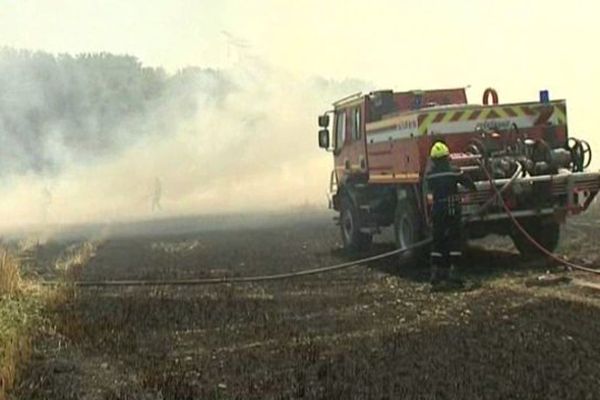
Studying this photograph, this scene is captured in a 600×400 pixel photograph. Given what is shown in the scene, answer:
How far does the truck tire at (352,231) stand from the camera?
14727 millimetres

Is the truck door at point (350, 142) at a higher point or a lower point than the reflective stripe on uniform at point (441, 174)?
higher

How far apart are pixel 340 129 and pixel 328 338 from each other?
8236mm

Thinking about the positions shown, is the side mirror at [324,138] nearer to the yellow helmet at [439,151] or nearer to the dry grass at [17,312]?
the dry grass at [17,312]

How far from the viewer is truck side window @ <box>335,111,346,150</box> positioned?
50.0 feet

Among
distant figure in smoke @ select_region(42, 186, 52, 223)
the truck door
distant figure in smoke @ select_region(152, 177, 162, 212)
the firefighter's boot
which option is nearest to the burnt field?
the firefighter's boot

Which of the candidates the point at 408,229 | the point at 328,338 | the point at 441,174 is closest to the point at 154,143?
the point at 408,229

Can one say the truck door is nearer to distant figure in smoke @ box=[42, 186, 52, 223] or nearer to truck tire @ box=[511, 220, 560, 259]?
truck tire @ box=[511, 220, 560, 259]

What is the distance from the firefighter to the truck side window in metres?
4.75

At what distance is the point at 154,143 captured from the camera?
124 feet

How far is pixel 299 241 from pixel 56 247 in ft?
16.9

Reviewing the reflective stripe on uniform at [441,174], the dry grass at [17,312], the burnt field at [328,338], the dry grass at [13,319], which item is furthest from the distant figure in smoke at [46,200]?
the reflective stripe on uniform at [441,174]

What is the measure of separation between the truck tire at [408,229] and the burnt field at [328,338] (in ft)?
→ 0.62

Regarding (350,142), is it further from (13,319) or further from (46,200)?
(46,200)

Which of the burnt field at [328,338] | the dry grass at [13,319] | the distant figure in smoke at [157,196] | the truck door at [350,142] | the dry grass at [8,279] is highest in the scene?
the truck door at [350,142]
